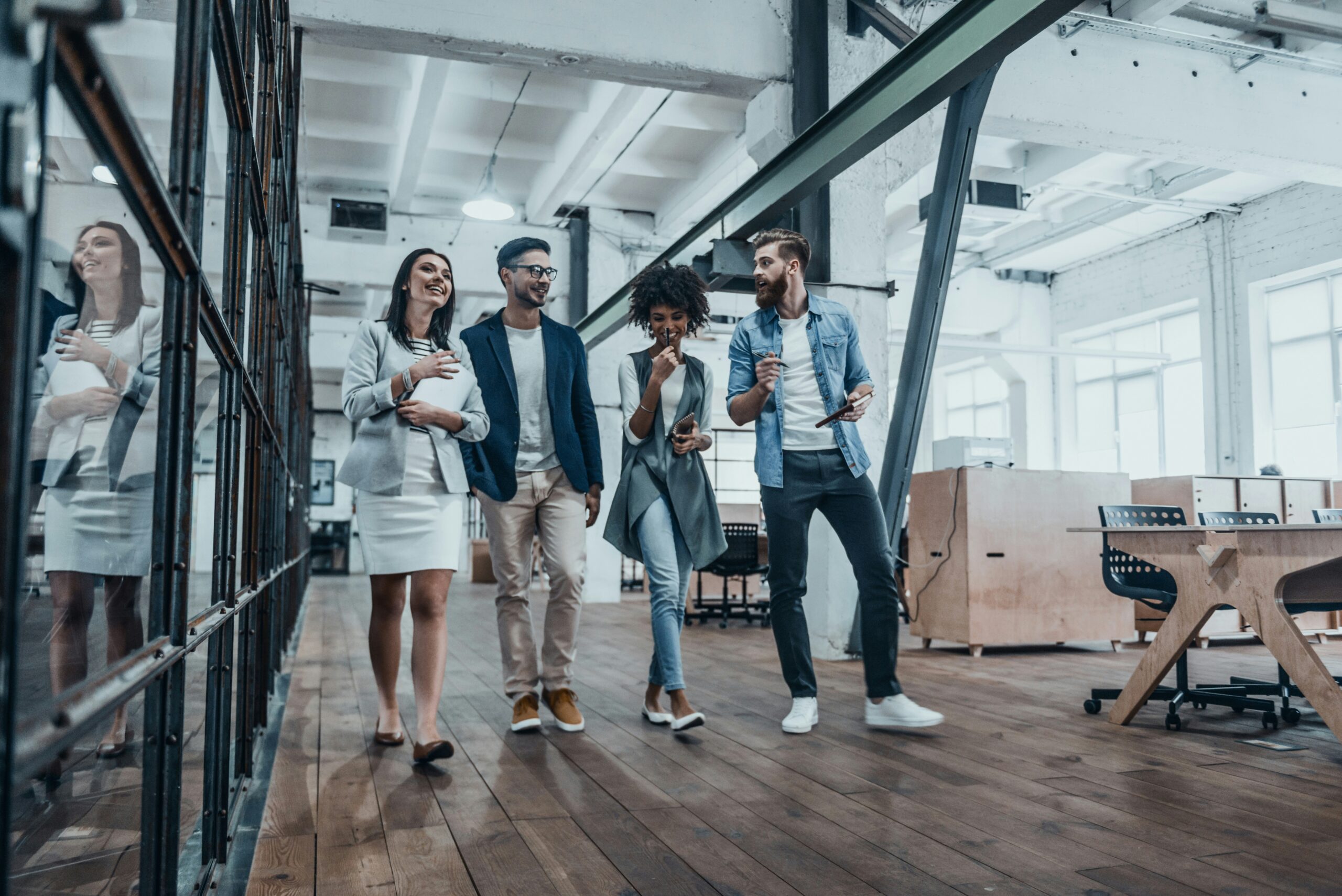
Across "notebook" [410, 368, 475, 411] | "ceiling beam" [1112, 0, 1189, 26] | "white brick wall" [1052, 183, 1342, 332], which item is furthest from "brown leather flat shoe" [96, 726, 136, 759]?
"white brick wall" [1052, 183, 1342, 332]

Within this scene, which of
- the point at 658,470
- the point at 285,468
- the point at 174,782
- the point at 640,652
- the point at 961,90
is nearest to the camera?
the point at 174,782

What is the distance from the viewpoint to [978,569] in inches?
199

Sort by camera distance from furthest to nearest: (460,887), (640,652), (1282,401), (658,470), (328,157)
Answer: (1282,401) → (328,157) → (640,652) → (658,470) → (460,887)

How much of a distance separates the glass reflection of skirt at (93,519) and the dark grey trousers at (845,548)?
209cm

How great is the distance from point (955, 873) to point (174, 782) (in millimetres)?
1186

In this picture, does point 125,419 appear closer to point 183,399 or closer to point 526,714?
point 183,399

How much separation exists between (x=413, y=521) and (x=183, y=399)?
4.98 feet

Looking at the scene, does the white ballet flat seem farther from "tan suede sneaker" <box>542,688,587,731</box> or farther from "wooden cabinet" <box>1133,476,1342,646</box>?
"wooden cabinet" <box>1133,476,1342,646</box>

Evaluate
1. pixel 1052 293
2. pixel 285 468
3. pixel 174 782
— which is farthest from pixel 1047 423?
pixel 174 782

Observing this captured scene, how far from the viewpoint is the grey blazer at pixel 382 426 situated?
99.0 inches

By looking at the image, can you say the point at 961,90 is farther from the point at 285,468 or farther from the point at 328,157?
the point at 328,157

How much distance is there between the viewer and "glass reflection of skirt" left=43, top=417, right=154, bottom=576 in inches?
27.6

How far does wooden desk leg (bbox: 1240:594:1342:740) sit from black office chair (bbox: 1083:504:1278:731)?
0.95 ft

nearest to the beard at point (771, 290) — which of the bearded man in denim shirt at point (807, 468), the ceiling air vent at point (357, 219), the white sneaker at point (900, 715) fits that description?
the bearded man in denim shirt at point (807, 468)
